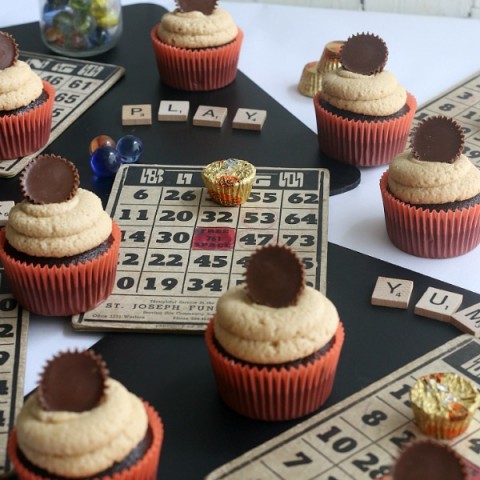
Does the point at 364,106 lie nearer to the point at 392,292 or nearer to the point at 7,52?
the point at 392,292

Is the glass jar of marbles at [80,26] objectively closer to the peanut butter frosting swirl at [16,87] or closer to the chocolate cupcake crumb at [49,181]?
the peanut butter frosting swirl at [16,87]

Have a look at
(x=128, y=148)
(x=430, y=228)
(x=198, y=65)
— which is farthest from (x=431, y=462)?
(x=198, y=65)

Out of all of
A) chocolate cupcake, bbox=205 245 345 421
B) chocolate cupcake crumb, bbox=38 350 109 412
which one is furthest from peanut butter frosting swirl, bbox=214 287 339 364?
chocolate cupcake crumb, bbox=38 350 109 412

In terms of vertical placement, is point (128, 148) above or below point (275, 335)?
below

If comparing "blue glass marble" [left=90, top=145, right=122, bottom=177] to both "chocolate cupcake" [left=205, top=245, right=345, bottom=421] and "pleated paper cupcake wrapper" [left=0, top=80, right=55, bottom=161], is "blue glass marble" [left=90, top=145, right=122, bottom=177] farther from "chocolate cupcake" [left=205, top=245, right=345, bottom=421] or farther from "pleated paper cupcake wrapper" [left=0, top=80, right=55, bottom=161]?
"chocolate cupcake" [left=205, top=245, right=345, bottom=421]

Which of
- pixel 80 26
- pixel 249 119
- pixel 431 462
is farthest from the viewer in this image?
pixel 80 26

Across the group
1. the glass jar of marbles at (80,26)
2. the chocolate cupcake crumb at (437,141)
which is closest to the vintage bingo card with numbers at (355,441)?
→ the chocolate cupcake crumb at (437,141)

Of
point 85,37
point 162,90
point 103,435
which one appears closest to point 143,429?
point 103,435

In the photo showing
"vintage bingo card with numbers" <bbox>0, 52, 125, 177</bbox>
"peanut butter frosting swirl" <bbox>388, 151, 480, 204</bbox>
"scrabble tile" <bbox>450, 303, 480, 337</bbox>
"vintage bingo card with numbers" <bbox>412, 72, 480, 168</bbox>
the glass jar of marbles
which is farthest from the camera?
the glass jar of marbles
